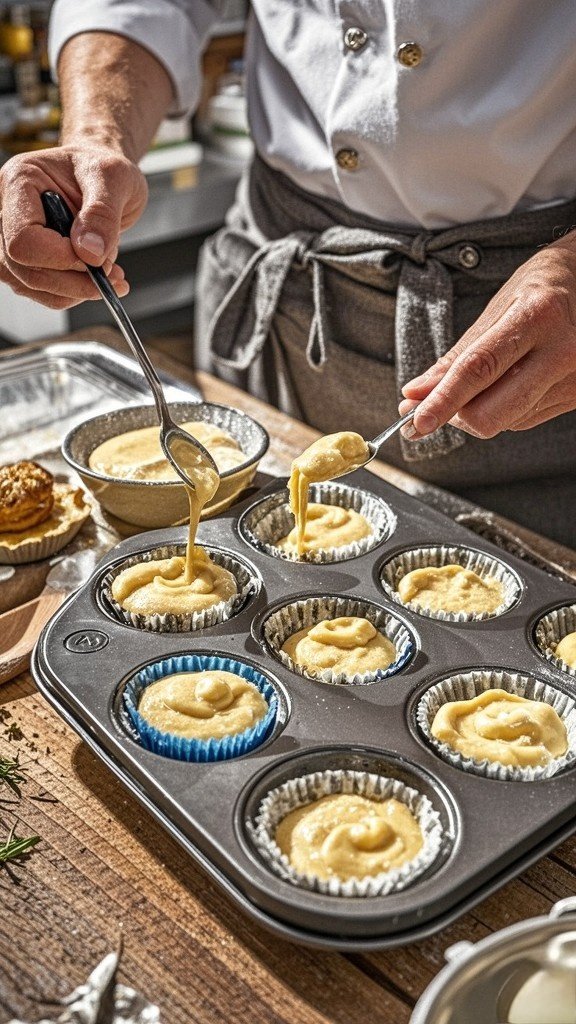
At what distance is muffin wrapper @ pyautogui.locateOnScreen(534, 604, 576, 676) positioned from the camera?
64.6 inches

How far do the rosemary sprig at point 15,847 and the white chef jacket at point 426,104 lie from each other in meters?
1.43

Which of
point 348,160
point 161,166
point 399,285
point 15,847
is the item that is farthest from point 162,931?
point 161,166

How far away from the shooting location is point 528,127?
1.99m

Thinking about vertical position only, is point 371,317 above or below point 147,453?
above

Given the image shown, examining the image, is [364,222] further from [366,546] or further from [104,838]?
[104,838]

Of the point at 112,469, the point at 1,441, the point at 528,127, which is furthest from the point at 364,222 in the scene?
the point at 1,441

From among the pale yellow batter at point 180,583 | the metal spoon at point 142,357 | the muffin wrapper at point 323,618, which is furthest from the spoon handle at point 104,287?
the muffin wrapper at point 323,618

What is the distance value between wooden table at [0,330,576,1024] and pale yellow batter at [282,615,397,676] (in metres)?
0.35

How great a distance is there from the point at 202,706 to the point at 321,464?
0.51 m

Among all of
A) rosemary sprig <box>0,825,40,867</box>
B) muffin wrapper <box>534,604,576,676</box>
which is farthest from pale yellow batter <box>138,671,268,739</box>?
muffin wrapper <box>534,604,576,676</box>

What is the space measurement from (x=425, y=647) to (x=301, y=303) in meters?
1.08

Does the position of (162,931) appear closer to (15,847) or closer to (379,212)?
(15,847)

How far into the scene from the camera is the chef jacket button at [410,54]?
1.95 metres

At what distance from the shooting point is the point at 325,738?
139cm
